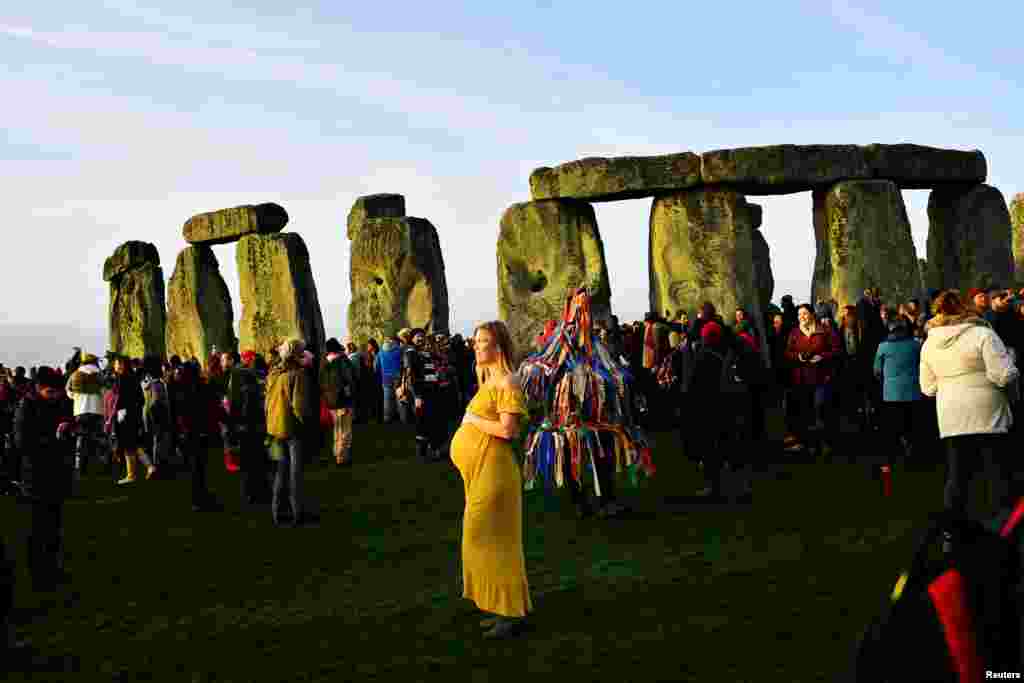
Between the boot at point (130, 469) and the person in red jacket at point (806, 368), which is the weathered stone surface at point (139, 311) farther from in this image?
the person in red jacket at point (806, 368)

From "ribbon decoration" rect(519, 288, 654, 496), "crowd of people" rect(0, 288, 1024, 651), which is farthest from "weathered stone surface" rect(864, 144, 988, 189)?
"ribbon decoration" rect(519, 288, 654, 496)

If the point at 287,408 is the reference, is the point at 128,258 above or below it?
above

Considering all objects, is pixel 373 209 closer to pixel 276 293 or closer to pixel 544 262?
pixel 276 293

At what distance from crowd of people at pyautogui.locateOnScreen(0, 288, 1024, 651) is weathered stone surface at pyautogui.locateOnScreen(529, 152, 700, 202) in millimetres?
2778

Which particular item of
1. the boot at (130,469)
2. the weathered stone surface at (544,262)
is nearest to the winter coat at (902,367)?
the boot at (130,469)

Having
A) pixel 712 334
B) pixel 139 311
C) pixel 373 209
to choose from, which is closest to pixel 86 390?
pixel 712 334

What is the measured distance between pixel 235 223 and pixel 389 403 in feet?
26.4

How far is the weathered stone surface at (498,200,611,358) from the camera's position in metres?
21.2

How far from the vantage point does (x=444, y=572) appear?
8.31 m

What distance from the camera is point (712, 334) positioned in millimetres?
11203

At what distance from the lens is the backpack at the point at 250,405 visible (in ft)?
39.2

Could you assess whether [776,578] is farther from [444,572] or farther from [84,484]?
[84,484]

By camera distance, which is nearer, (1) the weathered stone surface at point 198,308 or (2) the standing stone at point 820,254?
(2) the standing stone at point 820,254

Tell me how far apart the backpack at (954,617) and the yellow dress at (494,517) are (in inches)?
136
